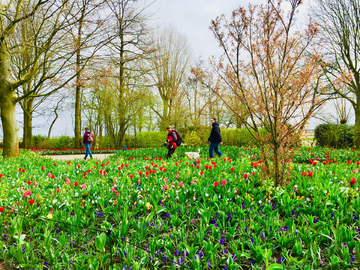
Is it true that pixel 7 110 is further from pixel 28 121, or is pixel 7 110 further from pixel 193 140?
pixel 28 121

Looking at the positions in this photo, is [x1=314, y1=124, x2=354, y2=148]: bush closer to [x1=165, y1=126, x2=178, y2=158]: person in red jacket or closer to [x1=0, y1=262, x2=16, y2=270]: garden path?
[x1=165, y1=126, x2=178, y2=158]: person in red jacket

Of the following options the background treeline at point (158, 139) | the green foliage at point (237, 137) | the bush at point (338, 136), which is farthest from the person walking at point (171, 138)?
the bush at point (338, 136)

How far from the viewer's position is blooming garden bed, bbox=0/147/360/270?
7.47 feet

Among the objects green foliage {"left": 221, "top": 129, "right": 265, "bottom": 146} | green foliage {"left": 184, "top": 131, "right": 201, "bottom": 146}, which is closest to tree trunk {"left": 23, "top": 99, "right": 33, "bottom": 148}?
green foliage {"left": 184, "top": 131, "right": 201, "bottom": 146}

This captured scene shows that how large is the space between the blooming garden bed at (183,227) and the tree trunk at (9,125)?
Result: 230 inches

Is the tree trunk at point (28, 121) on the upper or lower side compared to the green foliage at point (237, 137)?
upper

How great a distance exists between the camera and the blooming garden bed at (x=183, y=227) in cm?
228

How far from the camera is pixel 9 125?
943cm

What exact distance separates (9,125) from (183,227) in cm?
971

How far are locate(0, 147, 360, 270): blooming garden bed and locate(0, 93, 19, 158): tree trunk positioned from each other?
5.84m

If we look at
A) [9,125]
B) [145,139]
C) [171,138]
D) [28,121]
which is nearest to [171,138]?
[171,138]

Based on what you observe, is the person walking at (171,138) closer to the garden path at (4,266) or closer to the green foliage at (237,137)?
the garden path at (4,266)

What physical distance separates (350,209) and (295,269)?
1.66m

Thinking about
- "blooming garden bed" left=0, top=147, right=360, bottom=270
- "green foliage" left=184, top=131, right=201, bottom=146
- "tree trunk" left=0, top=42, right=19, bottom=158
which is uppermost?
"tree trunk" left=0, top=42, right=19, bottom=158
